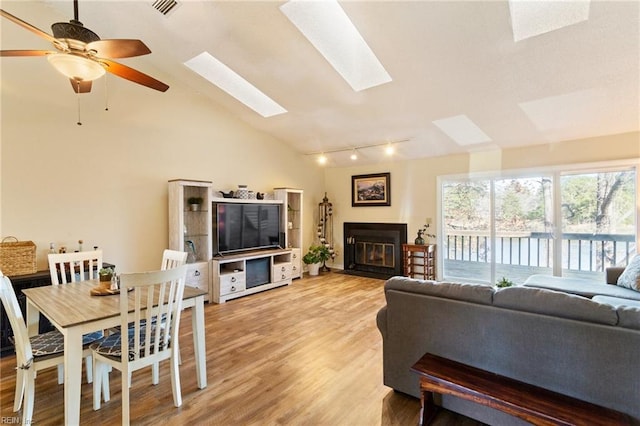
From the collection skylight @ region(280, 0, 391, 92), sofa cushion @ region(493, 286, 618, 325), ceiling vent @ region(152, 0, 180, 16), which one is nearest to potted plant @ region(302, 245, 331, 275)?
skylight @ region(280, 0, 391, 92)

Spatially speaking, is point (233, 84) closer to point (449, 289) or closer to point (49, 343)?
point (49, 343)

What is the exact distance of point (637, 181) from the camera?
415 centimetres

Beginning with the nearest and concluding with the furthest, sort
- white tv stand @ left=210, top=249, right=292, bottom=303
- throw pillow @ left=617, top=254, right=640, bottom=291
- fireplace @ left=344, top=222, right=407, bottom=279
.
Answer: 1. throw pillow @ left=617, top=254, right=640, bottom=291
2. white tv stand @ left=210, top=249, right=292, bottom=303
3. fireplace @ left=344, top=222, right=407, bottom=279

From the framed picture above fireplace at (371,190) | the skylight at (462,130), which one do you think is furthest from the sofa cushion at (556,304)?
the framed picture above fireplace at (371,190)

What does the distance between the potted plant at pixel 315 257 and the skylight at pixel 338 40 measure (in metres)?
3.58

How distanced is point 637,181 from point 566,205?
2.65 ft

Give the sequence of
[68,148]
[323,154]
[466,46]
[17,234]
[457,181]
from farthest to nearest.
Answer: [323,154]
[457,181]
[68,148]
[17,234]
[466,46]

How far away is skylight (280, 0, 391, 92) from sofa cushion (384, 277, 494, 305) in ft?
A: 8.44

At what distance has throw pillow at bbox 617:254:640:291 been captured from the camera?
3236 mm

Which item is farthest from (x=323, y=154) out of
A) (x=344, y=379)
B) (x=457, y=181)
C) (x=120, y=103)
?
(x=344, y=379)

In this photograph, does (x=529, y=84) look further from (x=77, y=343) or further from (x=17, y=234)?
(x=17, y=234)

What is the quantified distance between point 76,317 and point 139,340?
0.40 metres

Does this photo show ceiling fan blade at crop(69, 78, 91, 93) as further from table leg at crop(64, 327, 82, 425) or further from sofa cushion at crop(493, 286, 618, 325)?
sofa cushion at crop(493, 286, 618, 325)

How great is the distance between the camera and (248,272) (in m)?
5.12
